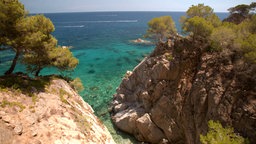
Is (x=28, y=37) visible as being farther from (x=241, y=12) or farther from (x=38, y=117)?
(x=241, y=12)

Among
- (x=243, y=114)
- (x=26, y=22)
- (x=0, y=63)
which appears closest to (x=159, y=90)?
(x=243, y=114)

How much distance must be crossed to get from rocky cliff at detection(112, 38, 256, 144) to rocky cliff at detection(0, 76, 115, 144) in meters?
9.62

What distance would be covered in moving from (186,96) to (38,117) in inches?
653

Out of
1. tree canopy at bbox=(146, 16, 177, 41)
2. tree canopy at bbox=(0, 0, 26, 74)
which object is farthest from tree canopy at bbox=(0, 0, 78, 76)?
tree canopy at bbox=(146, 16, 177, 41)

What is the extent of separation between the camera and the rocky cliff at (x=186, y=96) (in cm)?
1552

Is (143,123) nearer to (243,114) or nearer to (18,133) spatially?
(243,114)

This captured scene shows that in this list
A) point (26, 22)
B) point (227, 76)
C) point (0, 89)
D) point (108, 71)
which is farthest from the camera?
point (108, 71)

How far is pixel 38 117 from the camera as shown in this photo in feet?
37.6

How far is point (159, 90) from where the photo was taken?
73.8 ft

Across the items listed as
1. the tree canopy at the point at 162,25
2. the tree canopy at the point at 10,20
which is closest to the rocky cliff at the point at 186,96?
the tree canopy at the point at 162,25

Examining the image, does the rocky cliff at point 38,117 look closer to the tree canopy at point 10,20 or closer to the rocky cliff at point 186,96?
the tree canopy at point 10,20

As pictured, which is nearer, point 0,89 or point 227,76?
point 0,89

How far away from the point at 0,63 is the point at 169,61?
49.1m

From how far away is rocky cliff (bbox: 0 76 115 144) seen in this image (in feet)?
32.4
